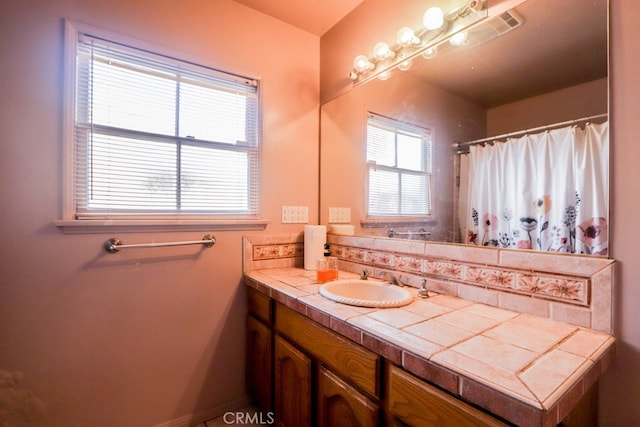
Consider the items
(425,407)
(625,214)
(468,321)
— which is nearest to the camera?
(425,407)

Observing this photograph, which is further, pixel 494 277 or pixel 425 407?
pixel 494 277

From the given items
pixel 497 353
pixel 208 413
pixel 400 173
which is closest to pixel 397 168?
pixel 400 173

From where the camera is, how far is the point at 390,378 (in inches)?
33.7

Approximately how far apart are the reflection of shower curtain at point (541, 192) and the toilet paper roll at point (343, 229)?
0.71 m

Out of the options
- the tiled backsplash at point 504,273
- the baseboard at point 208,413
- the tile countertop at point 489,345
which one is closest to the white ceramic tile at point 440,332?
the tile countertop at point 489,345

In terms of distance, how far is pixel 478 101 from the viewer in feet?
4.20

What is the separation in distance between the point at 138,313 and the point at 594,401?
1874 mm

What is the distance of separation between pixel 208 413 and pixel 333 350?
3.63 ft

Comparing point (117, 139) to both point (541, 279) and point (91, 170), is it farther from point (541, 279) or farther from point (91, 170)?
point (541, 279)

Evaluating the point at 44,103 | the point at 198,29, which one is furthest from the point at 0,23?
the point at 198,29

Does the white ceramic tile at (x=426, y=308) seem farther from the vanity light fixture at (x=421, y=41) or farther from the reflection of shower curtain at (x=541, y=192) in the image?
the vanity light fixture at (x=421, y=41)

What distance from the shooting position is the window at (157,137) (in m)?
1.37

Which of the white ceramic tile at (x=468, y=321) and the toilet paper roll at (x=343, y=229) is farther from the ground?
the toilet paper roll at (x=343, y=229)

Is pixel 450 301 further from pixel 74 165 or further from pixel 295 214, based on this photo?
pixel 74 165
